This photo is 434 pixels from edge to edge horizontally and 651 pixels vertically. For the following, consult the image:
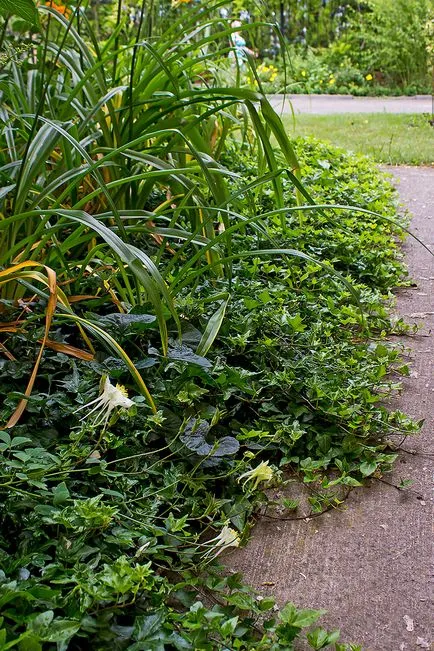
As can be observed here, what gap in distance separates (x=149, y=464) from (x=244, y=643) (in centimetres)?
44

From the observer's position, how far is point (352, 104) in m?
8.58

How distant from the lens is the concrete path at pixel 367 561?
46.4 inches

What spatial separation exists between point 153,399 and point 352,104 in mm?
7784

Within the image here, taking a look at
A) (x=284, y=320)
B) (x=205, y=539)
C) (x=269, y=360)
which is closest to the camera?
(x=205, y=539)

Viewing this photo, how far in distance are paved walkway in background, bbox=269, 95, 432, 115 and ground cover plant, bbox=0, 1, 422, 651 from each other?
5.52 metres

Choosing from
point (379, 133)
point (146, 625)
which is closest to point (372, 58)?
point (379, 133)

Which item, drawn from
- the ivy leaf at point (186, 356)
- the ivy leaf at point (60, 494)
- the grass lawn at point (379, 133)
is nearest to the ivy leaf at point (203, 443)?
the ivy leaf at point (186, 356)

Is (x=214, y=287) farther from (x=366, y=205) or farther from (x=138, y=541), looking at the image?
(x=366, y=205)

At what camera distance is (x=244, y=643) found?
1062mm

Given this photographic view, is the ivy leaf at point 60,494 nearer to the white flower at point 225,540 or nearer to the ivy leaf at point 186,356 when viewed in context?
the white flower at point 225,540

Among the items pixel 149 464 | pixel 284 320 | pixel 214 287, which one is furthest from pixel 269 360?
pixel 149 464

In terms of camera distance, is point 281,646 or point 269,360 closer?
point 281,646

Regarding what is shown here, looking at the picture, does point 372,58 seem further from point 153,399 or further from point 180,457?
point 180,457

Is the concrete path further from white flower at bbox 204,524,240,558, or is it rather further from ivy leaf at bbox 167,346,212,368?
ivy leaf at bbox 167,346,212,368
